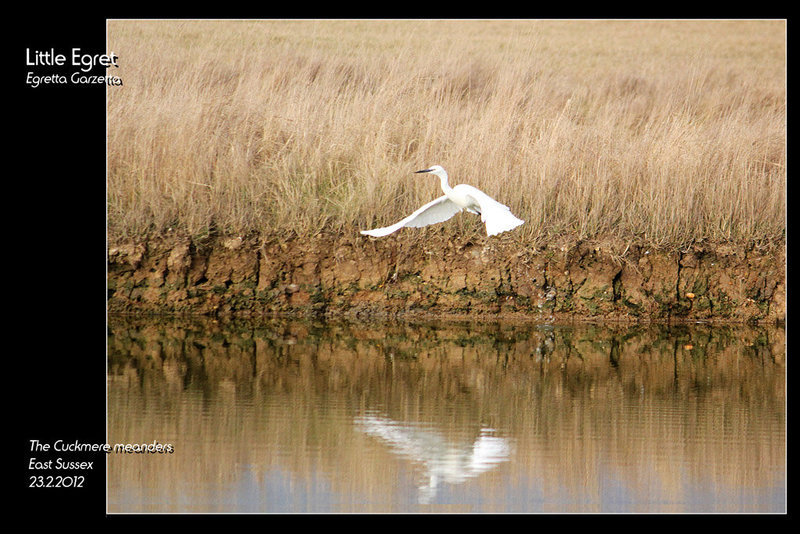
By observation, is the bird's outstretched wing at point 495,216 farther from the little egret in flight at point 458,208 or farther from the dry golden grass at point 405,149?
the dry golden grass at point 405,149

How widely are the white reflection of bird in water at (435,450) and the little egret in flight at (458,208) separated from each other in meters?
1.54

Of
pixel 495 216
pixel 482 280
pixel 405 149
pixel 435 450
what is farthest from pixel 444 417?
pixel 405 149

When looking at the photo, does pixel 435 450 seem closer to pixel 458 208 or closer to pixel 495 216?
pixel 495 216

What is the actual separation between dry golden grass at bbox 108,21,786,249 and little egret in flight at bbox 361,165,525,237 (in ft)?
4.80

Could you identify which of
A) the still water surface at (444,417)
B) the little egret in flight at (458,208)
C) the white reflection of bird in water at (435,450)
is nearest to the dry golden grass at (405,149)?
the still water surface at (444,417)

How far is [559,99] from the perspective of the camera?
40.6ft

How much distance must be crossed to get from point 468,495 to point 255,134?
653 cm

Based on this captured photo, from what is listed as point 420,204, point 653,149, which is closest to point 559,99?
point 653,149

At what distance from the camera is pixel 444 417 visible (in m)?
6.27

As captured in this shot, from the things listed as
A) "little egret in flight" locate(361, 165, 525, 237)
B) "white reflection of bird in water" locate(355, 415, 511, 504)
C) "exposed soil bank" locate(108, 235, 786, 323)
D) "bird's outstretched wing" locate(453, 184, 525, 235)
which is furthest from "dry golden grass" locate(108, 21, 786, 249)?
"white reflection of bird in water" locate(355, 415, 511, 504)

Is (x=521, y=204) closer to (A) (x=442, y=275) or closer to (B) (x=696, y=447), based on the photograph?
(A) (x=442, y=275)

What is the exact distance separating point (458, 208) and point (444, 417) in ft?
8.05

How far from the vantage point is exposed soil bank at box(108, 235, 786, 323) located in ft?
30.8

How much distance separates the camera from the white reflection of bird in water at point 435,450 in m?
5.07
